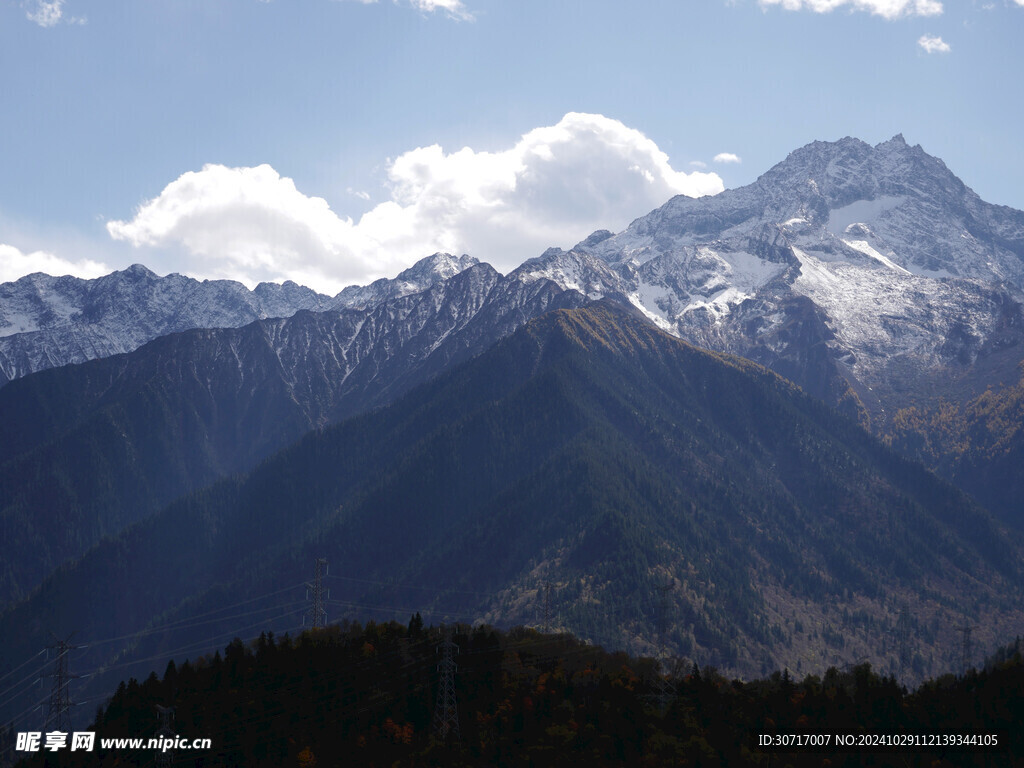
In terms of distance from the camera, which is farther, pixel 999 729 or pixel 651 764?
pixel 999 729

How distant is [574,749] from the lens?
18600cm

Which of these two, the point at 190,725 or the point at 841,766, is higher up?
the point at 190,725

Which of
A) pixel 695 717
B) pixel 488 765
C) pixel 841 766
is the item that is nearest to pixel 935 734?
pixel 841 766

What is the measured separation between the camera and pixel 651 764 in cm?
17862

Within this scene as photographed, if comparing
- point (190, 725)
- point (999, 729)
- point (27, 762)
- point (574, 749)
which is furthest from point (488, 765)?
point (999, 729)

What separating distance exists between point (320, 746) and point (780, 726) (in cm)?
7924

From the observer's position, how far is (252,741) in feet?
608

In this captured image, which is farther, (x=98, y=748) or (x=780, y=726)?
(x=780, y=726)

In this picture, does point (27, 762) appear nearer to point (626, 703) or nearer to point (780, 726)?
point (626, 703)

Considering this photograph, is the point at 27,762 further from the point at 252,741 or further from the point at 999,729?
the point at 999,729

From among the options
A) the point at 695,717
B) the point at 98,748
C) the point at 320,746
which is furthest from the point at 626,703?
the point at 98,748

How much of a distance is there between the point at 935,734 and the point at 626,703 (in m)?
53.8

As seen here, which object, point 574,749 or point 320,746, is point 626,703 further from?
point 320,746

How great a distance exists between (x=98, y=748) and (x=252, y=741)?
24093mm
